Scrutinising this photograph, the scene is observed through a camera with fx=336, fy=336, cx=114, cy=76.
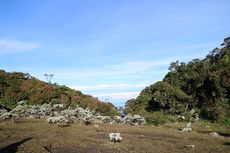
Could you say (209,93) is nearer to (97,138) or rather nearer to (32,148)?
(97,138)

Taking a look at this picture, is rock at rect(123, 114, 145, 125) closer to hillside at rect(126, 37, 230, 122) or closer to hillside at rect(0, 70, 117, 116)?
hillside at rect(126, 37, 230, 122)

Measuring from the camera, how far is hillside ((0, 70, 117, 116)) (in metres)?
24.6

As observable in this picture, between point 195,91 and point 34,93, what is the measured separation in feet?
44.3

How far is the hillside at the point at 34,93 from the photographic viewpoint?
24.6m

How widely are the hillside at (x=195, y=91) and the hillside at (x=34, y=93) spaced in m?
4.00

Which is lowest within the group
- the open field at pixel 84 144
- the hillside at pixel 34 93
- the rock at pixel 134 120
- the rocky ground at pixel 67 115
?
the open field at pixel 84 144

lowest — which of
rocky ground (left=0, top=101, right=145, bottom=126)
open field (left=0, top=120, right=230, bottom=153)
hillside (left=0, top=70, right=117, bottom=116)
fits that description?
open field (left=0, top=120, right=230, bottom=153)

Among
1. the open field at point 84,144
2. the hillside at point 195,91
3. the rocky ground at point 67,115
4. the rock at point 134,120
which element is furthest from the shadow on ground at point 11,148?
the hillside at point 195,91

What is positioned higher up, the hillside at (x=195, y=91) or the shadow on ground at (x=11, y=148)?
the hillside at (x=195, y=91)

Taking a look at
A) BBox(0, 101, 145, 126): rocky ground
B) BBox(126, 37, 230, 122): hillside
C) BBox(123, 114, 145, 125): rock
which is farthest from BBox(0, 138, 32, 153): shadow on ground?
BBox(126, 37, 230, 122): hillside

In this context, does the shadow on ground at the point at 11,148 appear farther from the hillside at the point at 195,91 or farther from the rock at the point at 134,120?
the hillside at the point at 195,91

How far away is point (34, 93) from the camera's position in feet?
82.7

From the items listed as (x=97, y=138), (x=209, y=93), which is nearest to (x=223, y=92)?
(x=209, y=93)

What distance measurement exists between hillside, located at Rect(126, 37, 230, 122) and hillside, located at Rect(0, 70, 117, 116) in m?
4.00
